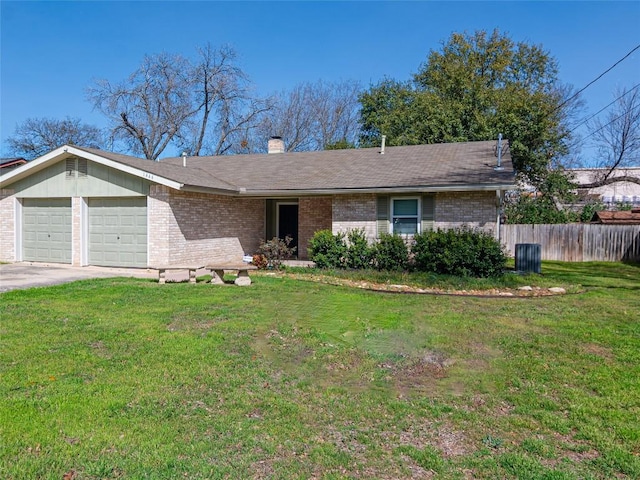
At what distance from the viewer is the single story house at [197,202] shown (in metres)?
13.4

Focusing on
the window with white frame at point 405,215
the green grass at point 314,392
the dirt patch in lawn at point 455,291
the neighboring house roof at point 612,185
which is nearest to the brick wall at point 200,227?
the dirt patch in lawn at point 455,291

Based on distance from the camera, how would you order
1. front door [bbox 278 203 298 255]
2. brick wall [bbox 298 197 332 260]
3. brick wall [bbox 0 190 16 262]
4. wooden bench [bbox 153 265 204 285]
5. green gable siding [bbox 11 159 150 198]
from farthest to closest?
front door [bbox 278 203 298 255] → brick wall [bbox 298 197 332 260] → brick wall [bbox 0 190 16 262] → green gable siding [bbox 11 159 150 198] → wooden bench [bbox 153 265 204 285]

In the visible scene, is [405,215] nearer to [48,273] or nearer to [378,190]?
[378,190]

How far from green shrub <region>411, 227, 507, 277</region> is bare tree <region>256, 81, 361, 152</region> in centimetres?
2526

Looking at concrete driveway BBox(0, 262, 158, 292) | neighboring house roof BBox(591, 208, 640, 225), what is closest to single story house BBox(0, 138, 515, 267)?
concrete driveway BBox(0, 262, 158, 292)

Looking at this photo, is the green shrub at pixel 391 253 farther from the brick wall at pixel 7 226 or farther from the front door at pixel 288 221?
the brick wall at pixel 7 226

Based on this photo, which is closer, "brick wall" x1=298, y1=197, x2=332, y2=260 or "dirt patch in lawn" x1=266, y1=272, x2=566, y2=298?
"dirt patch in lawn" x1=266, y1=272, x2=566, y2=298

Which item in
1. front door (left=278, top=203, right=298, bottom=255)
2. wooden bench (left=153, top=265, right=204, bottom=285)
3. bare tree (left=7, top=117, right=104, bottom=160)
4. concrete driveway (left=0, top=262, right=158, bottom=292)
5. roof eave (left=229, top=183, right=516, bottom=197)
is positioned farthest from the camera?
bare tree (left=7, top=117, right=104, bottom=160)

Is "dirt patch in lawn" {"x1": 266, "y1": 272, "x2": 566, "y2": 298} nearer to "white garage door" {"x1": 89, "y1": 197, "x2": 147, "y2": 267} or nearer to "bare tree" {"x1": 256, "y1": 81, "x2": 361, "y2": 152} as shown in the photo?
"white garage door" {"x1": 89, "y1": 197, "x2": 147, "y2": 267}

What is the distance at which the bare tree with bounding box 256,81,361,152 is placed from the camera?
120ft

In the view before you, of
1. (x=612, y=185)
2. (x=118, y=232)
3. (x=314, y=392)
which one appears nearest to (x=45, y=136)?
(x=118, y=232)

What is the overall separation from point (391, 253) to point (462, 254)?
2.16 metres

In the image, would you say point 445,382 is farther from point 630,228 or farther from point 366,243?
point 630,228

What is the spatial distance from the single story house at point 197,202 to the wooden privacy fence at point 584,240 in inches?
179
